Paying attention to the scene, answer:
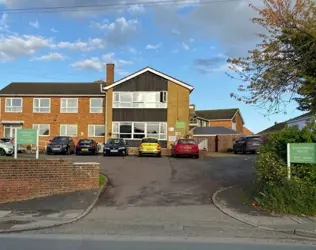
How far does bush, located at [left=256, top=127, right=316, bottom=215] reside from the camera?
1051 cm

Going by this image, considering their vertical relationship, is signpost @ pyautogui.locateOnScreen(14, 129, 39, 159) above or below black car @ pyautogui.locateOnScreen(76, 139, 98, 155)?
above

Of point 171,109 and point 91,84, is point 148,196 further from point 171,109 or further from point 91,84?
point 91,84

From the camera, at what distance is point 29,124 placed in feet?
133

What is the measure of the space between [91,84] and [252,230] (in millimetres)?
37221

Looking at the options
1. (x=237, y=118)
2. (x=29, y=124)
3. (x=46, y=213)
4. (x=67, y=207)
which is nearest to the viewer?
(x=46, y=213)

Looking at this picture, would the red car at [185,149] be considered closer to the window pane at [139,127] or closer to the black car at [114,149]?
the black car at [114,149]

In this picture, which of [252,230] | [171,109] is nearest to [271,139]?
[252,230]

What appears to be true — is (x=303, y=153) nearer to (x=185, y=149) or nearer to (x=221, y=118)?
(x=185, y=149)

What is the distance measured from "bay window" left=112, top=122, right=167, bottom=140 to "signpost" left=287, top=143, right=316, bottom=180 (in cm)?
2571

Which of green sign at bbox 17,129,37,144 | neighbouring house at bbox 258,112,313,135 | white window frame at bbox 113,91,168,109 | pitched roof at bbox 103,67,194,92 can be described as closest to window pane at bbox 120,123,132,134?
white window frame at bbox 113,91,168,109

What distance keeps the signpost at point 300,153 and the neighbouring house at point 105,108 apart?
2544 cm

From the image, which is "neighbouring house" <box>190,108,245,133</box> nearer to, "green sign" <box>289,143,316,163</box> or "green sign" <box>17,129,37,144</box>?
"green sign" <box>17,129,37,144</box>

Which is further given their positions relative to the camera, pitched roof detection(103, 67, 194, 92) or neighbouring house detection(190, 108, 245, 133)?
neighbouring house detection(190, 108, 245, 133)

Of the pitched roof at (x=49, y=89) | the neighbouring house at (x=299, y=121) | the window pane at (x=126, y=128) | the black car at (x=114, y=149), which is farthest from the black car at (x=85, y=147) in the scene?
the neighbouring house at (x=299, y=121)
